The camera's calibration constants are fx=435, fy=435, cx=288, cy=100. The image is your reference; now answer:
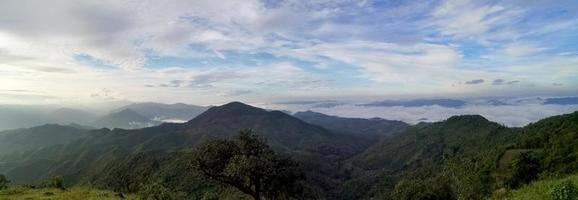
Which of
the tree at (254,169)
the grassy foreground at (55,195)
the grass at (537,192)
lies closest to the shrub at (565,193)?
the grass at (537,192)

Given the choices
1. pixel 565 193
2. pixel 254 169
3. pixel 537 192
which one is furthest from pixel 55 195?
pixel 565 193

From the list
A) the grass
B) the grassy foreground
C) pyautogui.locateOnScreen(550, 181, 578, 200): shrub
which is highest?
pyautogui.locateOnScreen(550, 181, 578, 200): shrub

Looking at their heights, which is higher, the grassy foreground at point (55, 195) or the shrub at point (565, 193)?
the shrub at point (565, 193)

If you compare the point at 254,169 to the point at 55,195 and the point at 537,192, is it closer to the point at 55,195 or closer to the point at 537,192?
the point at 55,195

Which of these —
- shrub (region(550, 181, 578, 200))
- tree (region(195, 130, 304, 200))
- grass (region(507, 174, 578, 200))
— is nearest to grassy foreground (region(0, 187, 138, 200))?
tree (region(195, 130, 304, 200))

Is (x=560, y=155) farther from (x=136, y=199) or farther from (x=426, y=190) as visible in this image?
(x=136, y=199)

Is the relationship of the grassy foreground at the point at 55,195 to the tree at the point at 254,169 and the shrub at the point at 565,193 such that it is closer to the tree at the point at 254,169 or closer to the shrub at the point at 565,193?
the tree at the point at 254,169

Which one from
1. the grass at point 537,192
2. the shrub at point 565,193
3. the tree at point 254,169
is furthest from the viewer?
the tree at point 254,169

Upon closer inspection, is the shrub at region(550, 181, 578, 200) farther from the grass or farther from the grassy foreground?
the grassy foreground

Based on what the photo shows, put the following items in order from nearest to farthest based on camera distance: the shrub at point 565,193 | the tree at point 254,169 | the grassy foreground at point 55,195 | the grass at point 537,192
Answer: the shrub at point 565,193 < the grass at point 537,192 < the grassy foreground at point 55,195 < the tree at point 254,169
